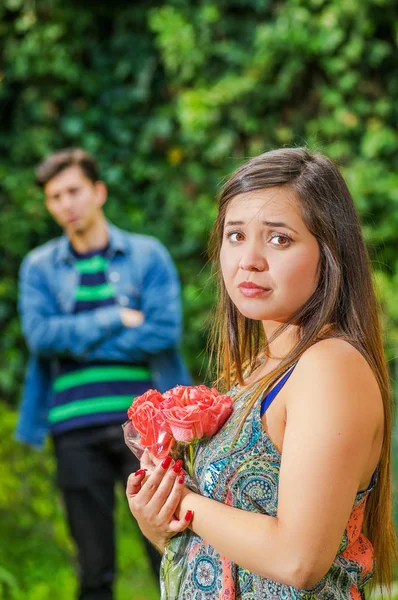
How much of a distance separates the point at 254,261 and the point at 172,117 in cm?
438

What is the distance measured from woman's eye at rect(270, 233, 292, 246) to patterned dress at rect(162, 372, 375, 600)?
27 centimetres

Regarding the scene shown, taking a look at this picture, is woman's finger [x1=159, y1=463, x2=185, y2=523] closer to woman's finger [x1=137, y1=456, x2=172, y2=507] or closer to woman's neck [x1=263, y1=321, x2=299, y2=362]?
woman's finger [x1=137, y1=456, x2=172, y2=507]

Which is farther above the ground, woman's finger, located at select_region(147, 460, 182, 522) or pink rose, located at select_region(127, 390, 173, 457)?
pink rose, located at select_region(127, 390, 173, 457)

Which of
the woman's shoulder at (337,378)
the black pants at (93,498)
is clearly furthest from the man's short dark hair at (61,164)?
the woman's shoulder at (337,378)

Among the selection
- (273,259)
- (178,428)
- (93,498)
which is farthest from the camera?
(93,498)

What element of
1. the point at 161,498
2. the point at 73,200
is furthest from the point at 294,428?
the point at 73,200

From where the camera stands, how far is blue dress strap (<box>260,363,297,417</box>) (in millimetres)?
1430

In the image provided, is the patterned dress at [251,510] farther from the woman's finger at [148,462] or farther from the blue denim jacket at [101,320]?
the blue denim jacket at [101,320]

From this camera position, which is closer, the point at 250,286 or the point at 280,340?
the point at 250,286

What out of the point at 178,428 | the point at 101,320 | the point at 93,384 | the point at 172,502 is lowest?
the point at 93,384

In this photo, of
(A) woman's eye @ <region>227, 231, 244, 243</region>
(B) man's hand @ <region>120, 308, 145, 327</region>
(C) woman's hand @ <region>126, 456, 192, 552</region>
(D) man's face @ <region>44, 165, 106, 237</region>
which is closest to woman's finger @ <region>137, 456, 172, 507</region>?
(C) woman's hand @ <region>126, 456, 192, 552</region>

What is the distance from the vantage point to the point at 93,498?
3.61 m

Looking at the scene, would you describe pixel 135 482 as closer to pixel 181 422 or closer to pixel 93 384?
pixel 181 422

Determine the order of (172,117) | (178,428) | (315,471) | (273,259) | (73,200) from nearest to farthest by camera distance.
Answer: (315,471)
(273,259)
(178,428)
(73,200)
(172,117)
